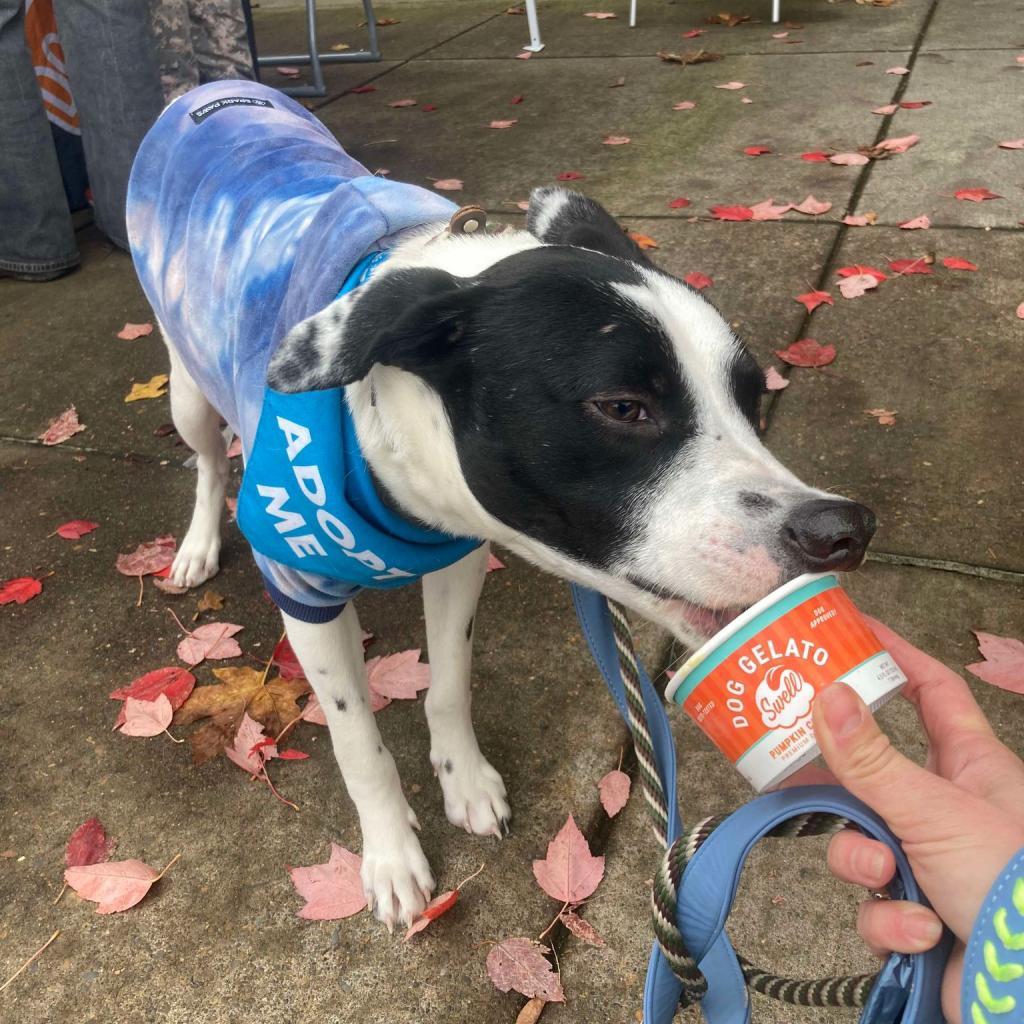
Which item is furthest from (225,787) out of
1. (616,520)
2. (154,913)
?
(616,520)

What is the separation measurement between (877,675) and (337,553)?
1.13 m

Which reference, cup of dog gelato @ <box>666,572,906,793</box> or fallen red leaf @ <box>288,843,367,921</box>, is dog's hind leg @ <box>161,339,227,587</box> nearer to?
fallen red leaf @ <box>288,843,367,921</box>

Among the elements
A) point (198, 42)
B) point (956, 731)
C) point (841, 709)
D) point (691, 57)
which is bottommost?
point (691, 57)

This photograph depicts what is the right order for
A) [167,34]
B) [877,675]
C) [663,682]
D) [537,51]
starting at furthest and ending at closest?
[537,51]
[167,34]
[663,682]
[877,675]

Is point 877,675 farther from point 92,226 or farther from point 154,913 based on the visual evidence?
point 92,226

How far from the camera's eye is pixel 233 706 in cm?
283

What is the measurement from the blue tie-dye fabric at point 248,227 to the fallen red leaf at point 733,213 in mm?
2667

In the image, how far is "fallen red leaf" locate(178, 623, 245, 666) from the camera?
3025 millimetres

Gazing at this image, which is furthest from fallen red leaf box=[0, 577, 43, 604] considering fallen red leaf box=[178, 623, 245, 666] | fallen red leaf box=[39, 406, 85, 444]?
fallen red leaf box=[39, 406, 85, 444]

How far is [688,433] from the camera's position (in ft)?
5.68

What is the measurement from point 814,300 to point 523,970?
3326mm

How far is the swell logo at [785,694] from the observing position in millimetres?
1335

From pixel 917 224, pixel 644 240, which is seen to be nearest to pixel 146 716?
pixel 644 240

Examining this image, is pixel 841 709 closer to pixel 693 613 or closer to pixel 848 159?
pixel 693 613
